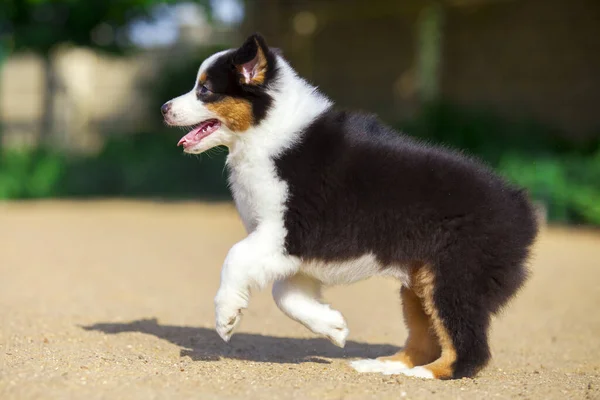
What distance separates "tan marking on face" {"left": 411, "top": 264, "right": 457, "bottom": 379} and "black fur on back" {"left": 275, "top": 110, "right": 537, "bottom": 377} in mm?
39

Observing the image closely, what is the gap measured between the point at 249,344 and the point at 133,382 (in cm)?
172

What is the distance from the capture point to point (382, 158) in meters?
4.95

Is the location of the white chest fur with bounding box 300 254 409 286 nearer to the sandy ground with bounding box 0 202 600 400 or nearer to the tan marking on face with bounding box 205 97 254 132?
the sandy ground with bounding box 0 202 600 400

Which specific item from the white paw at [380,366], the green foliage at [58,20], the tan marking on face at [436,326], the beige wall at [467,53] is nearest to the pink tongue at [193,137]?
the tan marking on face at [436,326]

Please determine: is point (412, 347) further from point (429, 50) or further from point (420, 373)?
point (429, 50)

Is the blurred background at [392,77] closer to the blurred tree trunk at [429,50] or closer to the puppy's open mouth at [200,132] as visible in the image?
the blurred tree trunk at [429,50]

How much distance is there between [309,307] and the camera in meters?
5.07

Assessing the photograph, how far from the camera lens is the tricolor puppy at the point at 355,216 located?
4.84m

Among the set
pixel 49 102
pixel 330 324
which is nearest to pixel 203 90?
pixel 330 324

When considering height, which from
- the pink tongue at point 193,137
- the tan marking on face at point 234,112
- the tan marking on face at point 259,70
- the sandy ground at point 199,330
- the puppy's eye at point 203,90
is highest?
the tan marking on face at point 259,70

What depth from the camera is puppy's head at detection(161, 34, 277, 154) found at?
5.06 meters

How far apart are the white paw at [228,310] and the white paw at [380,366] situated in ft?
2.77

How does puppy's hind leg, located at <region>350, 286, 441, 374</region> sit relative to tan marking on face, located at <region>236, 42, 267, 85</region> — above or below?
below

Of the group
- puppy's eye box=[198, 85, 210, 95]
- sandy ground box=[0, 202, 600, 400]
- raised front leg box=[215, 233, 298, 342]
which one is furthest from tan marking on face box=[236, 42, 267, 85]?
sandy ground box=[0, 202, 600, 400]
